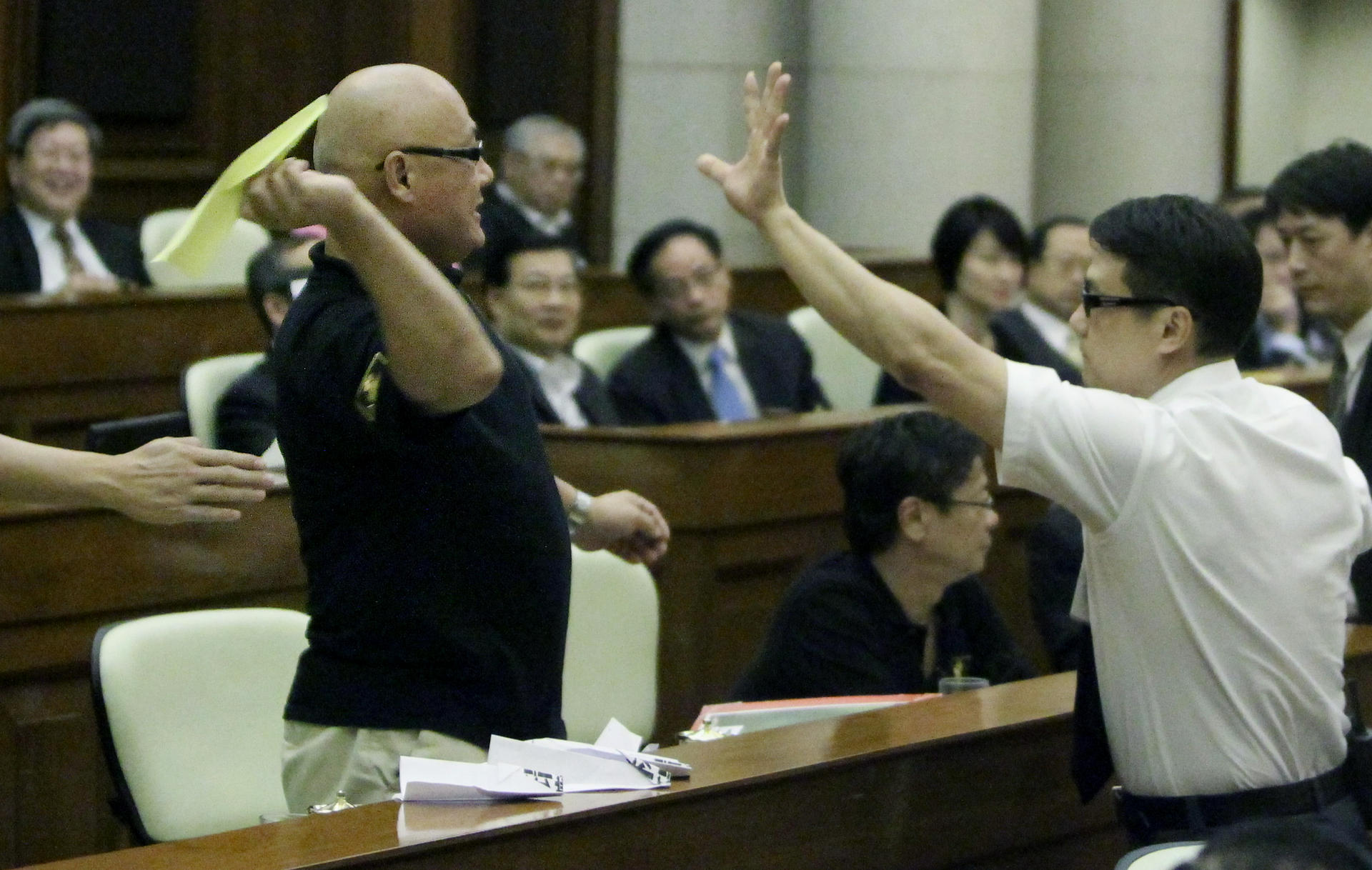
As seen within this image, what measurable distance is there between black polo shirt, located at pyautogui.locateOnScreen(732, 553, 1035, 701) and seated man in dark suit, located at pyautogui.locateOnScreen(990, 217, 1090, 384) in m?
2.64

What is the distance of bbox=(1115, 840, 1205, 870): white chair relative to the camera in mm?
1863

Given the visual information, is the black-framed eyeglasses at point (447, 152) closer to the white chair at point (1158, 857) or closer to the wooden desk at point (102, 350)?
the white chair at point (1158, 857)

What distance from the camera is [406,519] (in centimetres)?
226

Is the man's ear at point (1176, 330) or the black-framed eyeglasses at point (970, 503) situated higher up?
the man's ear at point (1176, 330)

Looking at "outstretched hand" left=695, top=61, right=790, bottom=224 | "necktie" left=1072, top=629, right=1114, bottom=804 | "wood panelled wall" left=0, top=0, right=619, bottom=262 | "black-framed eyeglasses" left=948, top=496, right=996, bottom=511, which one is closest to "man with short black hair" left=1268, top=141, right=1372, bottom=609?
"black-framed eyeglasses" left=948, top=496, right=996, bottom=511

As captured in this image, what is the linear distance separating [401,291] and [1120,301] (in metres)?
0.81

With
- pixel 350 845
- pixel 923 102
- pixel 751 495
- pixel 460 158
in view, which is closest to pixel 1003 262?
pixel 751 495

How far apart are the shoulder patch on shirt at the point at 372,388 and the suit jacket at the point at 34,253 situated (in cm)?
450

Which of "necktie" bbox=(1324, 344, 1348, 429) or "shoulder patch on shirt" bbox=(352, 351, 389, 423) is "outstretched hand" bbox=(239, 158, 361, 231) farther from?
"necktie" bbox=(1324, 344, 1348, 429)

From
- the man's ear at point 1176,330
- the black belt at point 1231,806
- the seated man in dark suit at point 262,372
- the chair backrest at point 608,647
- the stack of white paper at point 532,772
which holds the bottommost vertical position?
the chair backrest at point 608,647

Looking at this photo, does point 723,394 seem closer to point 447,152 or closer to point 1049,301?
point 1049,301

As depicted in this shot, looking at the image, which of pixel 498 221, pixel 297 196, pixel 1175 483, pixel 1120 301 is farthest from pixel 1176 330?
pixel 498 221

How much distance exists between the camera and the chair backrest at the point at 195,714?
2959mm

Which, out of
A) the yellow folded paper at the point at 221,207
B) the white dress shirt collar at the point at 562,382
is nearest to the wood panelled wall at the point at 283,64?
the white dress shirt collar at the point at 562,382
